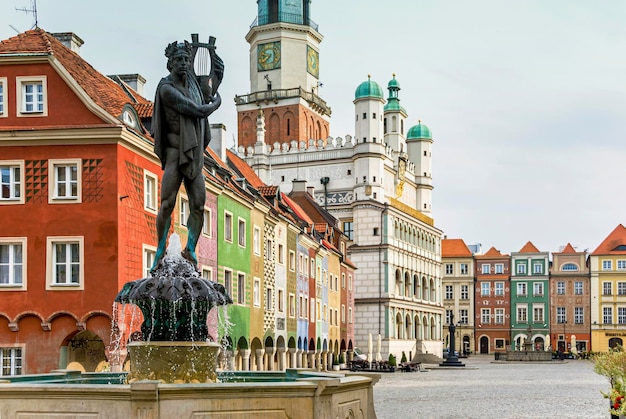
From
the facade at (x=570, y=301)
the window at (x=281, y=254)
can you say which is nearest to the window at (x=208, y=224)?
the window at (x=281, y=254)

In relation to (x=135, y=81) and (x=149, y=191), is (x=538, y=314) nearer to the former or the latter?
(x=135, y=81)

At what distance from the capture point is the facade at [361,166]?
83.1m

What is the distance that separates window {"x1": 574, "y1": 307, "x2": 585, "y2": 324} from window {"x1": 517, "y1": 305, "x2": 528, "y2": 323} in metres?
5.81

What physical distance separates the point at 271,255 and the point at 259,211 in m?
2.94

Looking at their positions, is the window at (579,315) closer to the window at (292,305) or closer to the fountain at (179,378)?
the window at (292,305)

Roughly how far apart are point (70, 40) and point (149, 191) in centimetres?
712

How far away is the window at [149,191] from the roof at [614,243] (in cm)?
8972

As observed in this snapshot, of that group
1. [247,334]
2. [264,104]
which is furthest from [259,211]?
[264,104]

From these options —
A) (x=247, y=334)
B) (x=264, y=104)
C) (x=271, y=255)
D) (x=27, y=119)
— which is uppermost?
(x=264, y=104)

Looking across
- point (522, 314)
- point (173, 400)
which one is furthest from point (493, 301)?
point (173, 400)

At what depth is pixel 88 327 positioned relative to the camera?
27297mm

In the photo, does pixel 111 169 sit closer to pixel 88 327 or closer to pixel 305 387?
pixel 88 327

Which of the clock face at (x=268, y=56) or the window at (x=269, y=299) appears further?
the clock face at (x=268, y=56)

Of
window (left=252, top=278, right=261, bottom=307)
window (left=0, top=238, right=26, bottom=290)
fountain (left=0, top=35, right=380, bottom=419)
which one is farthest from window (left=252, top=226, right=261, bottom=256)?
fountain (left=0, top=35, right=380, bottom=419)
